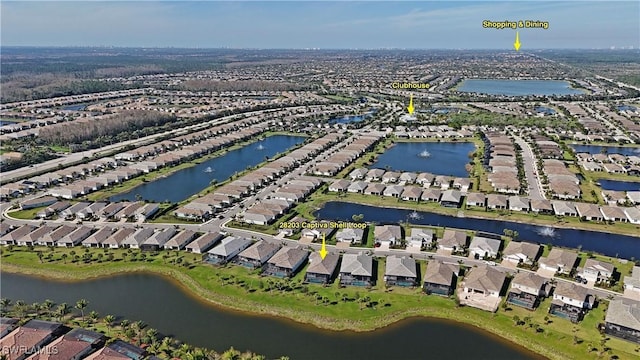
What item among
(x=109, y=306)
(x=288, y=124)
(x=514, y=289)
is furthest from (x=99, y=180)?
(x=514, y=289)

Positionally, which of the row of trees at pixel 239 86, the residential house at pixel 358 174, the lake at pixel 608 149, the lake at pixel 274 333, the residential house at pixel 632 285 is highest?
the row of trees at pixel 239 86

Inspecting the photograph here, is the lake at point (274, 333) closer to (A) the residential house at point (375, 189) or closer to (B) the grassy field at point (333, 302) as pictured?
(B) the grassy field at point (333, 302)

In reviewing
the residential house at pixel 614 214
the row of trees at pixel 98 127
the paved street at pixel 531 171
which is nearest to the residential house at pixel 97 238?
the paved street at pixel 531 171

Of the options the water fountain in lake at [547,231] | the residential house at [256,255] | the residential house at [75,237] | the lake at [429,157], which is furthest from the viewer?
the lake at [429,157]

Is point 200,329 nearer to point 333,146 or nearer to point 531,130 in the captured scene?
point 333,146

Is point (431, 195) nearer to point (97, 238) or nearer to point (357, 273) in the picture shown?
point (357, 273)

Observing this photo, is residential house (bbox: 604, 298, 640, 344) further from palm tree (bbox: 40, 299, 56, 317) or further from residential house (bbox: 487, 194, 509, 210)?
palm tree (bbox: 40, 299, 56, 317)
